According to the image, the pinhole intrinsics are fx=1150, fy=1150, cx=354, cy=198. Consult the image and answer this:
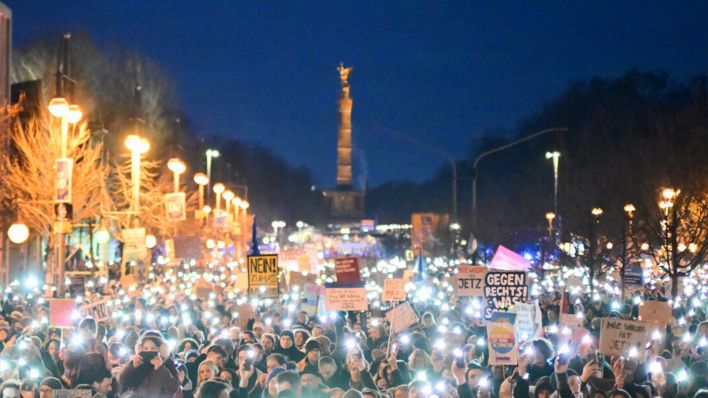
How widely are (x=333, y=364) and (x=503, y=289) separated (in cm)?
484

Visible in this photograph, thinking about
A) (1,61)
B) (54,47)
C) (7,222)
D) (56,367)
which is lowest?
(56,367)

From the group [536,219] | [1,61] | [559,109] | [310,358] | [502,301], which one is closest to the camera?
[310,358]

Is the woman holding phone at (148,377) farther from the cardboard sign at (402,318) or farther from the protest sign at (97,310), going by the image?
the cardboard sign at (402,318)

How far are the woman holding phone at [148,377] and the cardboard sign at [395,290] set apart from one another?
863 cm

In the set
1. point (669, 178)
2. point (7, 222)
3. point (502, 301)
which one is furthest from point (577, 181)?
point (502, 301)

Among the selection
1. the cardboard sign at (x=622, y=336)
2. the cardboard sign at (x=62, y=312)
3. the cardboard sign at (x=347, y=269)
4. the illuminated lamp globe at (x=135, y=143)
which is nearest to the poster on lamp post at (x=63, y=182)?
the illuminated lamp globe at (x=135, y=143)

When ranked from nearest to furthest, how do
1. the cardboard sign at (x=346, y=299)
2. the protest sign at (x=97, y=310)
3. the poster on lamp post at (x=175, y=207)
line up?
the protest sign at (x=97, y=310) < the cardboard sign at (x=346, y=299) < the poster on lamp post at (x=175, y=207)

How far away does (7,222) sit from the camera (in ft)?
101

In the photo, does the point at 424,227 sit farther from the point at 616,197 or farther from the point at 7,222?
the point at 7,222

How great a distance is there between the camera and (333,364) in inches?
433

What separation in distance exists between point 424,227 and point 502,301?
43.7m

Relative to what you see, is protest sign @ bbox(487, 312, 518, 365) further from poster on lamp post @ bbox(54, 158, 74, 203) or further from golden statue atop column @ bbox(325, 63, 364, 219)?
golden statue atop column @ bbox(325, 63, 364, 219)

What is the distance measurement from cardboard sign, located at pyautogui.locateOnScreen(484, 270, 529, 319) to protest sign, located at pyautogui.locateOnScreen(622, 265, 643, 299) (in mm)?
8707

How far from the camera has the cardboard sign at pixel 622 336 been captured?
40.3ft
